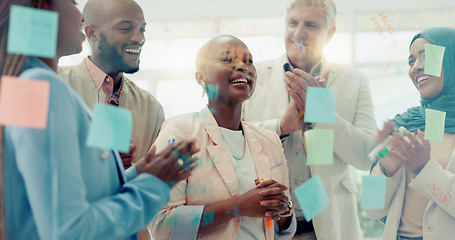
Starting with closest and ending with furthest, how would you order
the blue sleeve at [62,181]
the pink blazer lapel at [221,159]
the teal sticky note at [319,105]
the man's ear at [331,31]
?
the blue sleeve at [62,181] → the pink blazer lapel at [221,159] → the teal sticky note at [319,105] → the man's ear at [331,31]

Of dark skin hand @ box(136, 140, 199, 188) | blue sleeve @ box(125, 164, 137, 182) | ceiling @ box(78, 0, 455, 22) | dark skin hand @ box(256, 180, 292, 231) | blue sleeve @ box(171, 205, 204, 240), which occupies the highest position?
ceiling @ box(78, 0, 455, 22)

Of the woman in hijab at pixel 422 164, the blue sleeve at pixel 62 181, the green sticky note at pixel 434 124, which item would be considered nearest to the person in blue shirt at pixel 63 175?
the blue sleeve at pixel 62 181

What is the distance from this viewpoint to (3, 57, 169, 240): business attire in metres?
0.61

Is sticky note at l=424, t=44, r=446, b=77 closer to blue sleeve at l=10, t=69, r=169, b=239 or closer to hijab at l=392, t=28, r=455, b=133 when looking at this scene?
hijab at l=392, t=28, r=455, b=133

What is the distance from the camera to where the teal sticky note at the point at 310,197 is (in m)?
1.13

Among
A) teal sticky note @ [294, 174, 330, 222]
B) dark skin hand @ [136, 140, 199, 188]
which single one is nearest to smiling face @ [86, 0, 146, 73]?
dark skin hand @ [136, 140, 199, 188]

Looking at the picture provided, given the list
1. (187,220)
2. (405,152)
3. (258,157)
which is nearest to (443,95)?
(405,152)

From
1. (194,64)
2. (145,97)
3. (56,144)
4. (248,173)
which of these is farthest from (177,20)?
(56,144)

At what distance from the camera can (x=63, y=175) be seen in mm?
613

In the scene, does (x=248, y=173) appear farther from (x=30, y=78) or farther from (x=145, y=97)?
(x=30, y=78)

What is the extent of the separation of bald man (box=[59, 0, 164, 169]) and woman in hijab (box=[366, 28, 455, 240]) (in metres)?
0.75

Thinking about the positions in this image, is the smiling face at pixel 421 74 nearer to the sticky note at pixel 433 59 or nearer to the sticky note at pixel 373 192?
the sticky note at pixel 433 59

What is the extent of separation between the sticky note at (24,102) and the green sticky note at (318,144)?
721 mm

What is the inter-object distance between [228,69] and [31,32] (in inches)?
20.5
